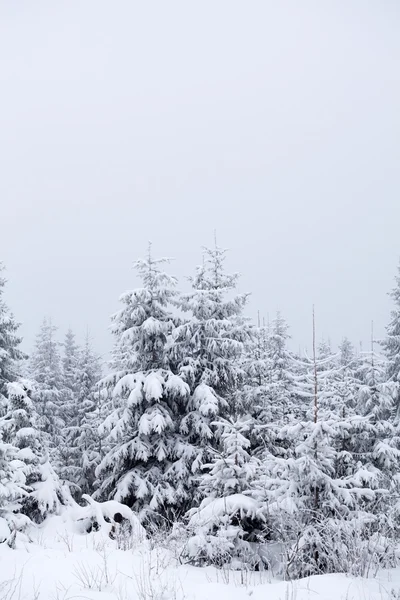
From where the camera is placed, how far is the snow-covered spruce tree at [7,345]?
1634 centimetres

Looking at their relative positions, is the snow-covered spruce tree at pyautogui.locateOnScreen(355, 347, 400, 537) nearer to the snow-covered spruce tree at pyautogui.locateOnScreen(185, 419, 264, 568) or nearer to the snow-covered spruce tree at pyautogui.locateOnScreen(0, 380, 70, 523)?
the snow-covered spruce tree at pyautogui.locateOnScreen(185, 419, 264, 568)

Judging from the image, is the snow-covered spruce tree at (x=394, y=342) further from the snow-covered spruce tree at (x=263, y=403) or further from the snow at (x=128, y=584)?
the snow at (x=128, y=584)

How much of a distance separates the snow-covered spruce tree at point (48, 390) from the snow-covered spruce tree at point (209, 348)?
8.89 m

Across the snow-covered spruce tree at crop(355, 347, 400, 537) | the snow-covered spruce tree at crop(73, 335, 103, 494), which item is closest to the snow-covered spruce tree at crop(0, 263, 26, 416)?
the snow-covered spruce tree at crop(73, 335, 103, 494)

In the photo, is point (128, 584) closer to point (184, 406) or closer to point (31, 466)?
point (31, 466)

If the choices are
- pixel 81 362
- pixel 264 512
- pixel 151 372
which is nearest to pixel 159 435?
pixel 151 372

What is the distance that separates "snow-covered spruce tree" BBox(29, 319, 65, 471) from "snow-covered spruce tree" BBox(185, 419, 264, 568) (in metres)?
13.4

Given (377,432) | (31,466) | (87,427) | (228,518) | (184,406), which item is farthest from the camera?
(87,427)

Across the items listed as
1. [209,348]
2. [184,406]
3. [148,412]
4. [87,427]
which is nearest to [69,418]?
[87,427]

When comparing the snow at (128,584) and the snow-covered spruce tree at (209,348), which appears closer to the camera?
the snow at (128,584)

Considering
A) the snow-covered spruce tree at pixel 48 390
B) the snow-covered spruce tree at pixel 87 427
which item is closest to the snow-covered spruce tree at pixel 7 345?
the snow-covered spruce tree at pixel 48 390

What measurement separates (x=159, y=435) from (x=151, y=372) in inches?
87.6

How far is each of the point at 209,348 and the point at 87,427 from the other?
1213cm

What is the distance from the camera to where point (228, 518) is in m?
8.77
